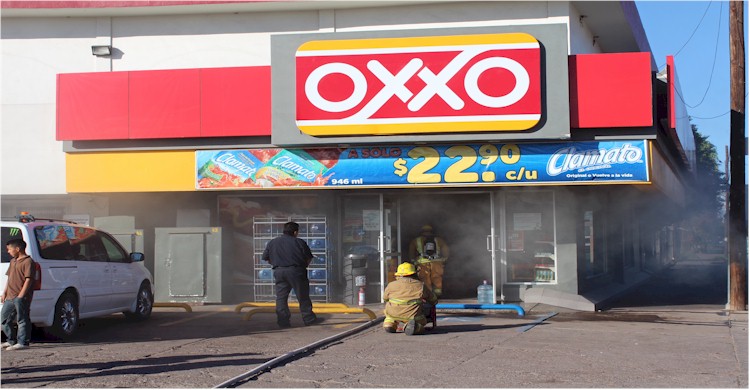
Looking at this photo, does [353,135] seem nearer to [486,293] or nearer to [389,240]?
[389,240]

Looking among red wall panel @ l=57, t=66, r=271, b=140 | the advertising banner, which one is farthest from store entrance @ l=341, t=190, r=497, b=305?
red wall panel @ l=57, t=66, r=271, b=140

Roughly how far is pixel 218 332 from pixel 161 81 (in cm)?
596

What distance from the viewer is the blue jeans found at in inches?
380

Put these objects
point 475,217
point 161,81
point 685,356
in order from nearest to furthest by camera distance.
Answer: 1. point 685,356
2. point 161,81
3. point 475,217

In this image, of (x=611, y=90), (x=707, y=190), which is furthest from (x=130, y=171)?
(x=707, y=190)

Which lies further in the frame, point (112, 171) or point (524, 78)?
point (112, 171)

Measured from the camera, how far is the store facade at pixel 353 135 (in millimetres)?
14445

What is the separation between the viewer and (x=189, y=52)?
17484mm

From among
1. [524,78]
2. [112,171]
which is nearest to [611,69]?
[524,78]

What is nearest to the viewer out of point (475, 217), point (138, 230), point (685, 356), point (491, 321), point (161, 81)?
point (685, 356)

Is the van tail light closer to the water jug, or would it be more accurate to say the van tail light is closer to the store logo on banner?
the store logo on banner

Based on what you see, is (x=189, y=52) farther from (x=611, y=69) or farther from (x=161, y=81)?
(x=611, y=69)

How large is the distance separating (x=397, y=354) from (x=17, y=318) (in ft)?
15.1

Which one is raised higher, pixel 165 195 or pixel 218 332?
pixel 165 195
